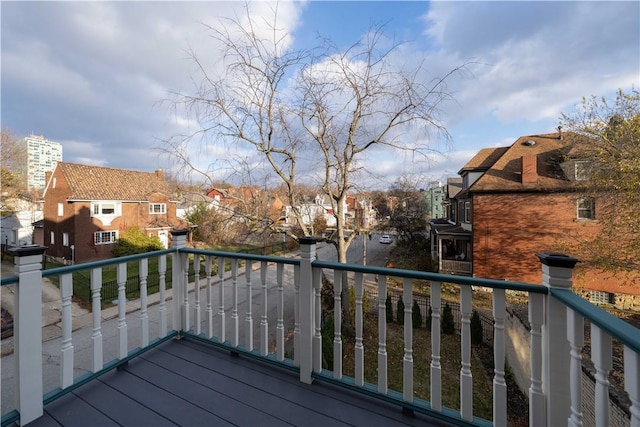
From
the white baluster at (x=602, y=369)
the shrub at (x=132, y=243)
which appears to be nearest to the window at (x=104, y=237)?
the shrub at (x=132, y=243)

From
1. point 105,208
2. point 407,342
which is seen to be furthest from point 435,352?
point 105,208

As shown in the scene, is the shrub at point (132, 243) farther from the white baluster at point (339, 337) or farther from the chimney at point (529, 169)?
the chimney at point (529, 169)

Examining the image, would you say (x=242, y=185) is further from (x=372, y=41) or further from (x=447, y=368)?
(x=447, y=368)

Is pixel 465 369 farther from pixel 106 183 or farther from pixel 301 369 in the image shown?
pixel 106 183

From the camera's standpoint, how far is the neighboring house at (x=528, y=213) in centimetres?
1076

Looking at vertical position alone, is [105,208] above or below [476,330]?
above

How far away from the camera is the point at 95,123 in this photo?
10.4m

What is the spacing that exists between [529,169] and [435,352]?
13364mm

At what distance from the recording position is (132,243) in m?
16.6

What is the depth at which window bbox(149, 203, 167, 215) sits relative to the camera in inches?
749

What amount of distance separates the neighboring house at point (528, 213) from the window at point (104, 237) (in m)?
20.8

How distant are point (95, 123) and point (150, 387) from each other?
12.2 m

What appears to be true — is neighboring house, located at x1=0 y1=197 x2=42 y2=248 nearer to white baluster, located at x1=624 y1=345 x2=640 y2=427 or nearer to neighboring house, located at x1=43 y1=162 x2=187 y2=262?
neighboring house, located at x1=43 y1=162 x2=187 y2=262

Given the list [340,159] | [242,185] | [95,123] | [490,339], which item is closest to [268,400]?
[242,185]
